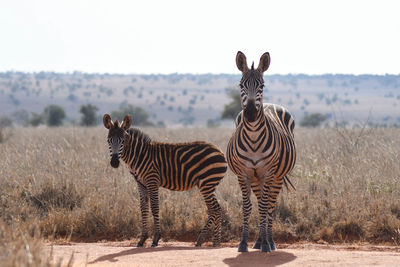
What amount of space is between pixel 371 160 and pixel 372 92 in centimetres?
10526

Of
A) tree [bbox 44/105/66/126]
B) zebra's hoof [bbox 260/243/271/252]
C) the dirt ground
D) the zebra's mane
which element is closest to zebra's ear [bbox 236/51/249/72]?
the zebra's mane

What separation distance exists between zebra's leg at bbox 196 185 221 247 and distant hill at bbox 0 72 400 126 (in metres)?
61.1

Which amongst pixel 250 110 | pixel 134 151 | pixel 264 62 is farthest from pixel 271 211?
pixel 134 151

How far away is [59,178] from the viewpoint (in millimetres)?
11562

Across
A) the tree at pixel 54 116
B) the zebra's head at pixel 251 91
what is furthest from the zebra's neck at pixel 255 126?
the tree at pixel 54 116

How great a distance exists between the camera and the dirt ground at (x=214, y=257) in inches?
286

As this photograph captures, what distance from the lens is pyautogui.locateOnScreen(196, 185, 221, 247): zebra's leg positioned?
9219 millimetres

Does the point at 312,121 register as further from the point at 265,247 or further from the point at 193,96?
the point at 193,96

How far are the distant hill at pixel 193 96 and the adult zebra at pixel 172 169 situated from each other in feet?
200

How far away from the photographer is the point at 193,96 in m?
106

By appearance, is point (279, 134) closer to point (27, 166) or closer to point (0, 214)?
point (0, 214)

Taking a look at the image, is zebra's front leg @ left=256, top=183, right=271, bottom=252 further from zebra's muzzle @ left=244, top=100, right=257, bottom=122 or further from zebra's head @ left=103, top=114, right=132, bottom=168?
zebra's head @ left=103, top=114, right=132, bottom=168

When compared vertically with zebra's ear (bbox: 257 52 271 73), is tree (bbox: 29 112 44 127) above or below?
below

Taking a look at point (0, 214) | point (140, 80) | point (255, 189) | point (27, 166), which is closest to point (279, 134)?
point (255, 189)
